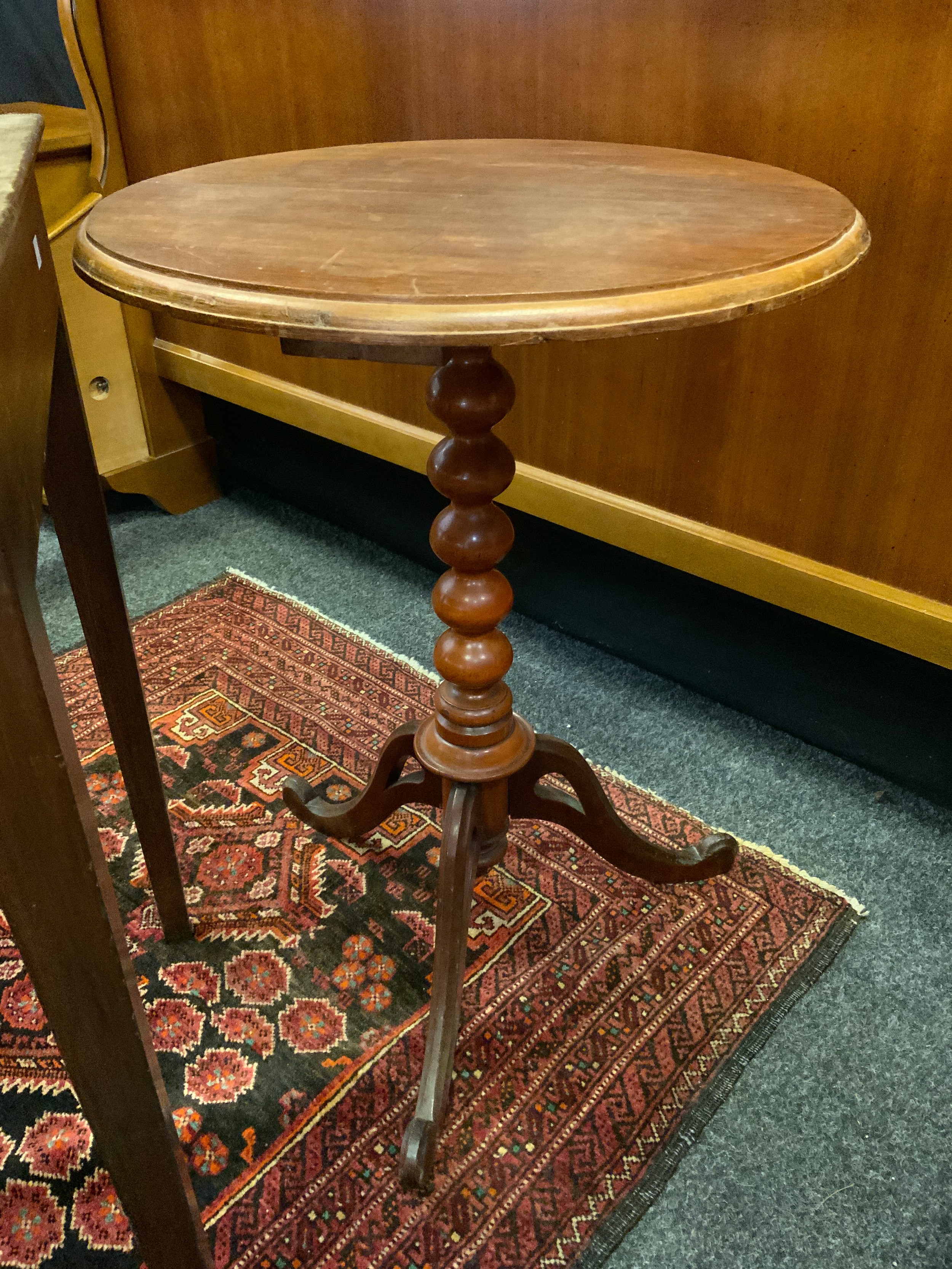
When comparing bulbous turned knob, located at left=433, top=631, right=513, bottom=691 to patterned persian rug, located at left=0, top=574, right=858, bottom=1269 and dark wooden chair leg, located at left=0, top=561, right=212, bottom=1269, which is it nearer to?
patterned persian rug, located at left=0, top=574, right=858, bottom=1269

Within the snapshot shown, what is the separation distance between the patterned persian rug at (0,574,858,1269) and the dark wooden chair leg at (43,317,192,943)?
14cm

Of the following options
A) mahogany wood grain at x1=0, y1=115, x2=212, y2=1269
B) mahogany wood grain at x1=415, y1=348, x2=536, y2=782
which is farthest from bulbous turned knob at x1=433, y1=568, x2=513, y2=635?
mahogany wood grain at x1=0, y1=115, x2=212, y2=1269

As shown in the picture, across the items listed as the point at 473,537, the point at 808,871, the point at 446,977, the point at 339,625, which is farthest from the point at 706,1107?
the point at 339,625

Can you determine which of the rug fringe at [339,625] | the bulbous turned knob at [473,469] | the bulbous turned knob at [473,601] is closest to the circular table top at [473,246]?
the bulbous turned knob at [473,469]

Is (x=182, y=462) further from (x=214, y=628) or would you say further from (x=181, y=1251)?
(x=181, y=1251)

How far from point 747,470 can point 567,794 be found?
0.59 m

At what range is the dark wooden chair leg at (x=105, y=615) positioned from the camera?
1.00 metres

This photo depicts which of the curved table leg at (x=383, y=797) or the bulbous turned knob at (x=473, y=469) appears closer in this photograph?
the bulbous turned knob at (x=473, y=469)

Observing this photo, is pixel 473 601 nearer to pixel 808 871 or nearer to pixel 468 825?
pixel 468 825

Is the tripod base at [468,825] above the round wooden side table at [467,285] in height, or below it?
below

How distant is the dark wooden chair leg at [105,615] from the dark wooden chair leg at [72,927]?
0.51 metres

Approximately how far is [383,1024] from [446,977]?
0.13m

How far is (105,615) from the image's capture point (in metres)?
1.09

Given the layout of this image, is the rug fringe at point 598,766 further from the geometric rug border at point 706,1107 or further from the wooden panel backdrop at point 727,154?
the wooden panel backdrop at point 727,154
